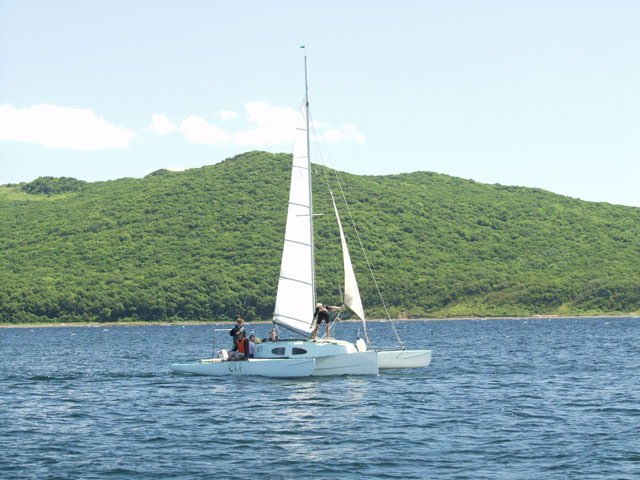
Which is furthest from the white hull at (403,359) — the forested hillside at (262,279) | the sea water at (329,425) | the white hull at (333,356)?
the forested hillside at (262,279)

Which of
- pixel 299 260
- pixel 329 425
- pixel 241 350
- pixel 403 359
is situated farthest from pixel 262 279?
pixel 329 425

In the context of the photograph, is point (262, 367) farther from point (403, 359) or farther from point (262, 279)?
point (262, 279)

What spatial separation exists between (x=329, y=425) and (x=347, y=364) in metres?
10.6

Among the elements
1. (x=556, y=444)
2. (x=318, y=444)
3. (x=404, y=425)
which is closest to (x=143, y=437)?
(x=318, y=444)

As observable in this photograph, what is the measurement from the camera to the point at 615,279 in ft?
552

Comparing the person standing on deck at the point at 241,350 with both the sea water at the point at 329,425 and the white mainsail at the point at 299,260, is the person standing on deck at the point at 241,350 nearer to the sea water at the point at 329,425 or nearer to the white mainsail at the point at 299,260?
the sea water at the point at 329,425

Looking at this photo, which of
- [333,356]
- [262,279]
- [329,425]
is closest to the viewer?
[329,425]

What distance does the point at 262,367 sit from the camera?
124ft

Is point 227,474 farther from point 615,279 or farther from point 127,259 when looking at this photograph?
point 127,259

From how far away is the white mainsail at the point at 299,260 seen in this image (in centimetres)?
3709

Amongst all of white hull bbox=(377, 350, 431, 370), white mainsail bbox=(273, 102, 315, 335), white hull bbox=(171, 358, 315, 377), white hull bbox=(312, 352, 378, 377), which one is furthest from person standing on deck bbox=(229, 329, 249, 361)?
white hull bbox=(377, 350, 431, 370)

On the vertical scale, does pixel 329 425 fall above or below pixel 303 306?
below

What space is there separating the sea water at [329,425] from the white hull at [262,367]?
522 millimetres

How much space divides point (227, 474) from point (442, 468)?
18.3 ft
